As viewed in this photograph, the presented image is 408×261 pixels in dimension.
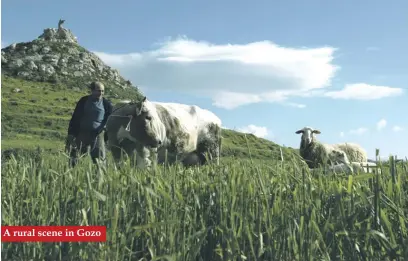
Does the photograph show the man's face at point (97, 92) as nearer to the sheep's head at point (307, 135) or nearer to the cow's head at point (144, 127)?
the cow's head at point (144, 127)

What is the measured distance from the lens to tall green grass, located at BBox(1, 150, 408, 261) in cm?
338

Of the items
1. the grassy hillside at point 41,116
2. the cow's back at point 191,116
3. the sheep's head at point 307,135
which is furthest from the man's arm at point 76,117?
the grassy hillside at point 41,116

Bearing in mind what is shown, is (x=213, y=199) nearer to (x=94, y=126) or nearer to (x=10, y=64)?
(x=94, y=126)

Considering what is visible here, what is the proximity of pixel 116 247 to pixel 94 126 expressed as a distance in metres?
8.63

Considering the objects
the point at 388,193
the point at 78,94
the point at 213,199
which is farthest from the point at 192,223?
the point at 78,94

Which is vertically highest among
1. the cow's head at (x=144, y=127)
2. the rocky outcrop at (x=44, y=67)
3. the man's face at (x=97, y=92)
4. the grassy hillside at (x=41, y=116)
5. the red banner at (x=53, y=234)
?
the rocky outcrop at (x=44, y=67)

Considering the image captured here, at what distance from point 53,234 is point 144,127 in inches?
436

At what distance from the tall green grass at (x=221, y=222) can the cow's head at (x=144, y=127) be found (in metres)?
10.1

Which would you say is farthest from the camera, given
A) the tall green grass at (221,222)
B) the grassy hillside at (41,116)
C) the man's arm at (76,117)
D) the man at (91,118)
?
the grassy hillside at (41,116)

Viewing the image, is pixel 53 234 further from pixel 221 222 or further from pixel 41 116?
pixel 41 116

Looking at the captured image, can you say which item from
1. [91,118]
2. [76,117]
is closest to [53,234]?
[91,118]

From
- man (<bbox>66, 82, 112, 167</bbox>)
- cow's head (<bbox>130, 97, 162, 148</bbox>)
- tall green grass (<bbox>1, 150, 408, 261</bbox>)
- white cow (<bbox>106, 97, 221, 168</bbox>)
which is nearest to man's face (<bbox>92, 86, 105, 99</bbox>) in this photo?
man (<bbox>66, 82, 112, 167</bbox>)

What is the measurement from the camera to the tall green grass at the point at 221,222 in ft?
11.1

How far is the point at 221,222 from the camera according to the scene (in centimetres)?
363
